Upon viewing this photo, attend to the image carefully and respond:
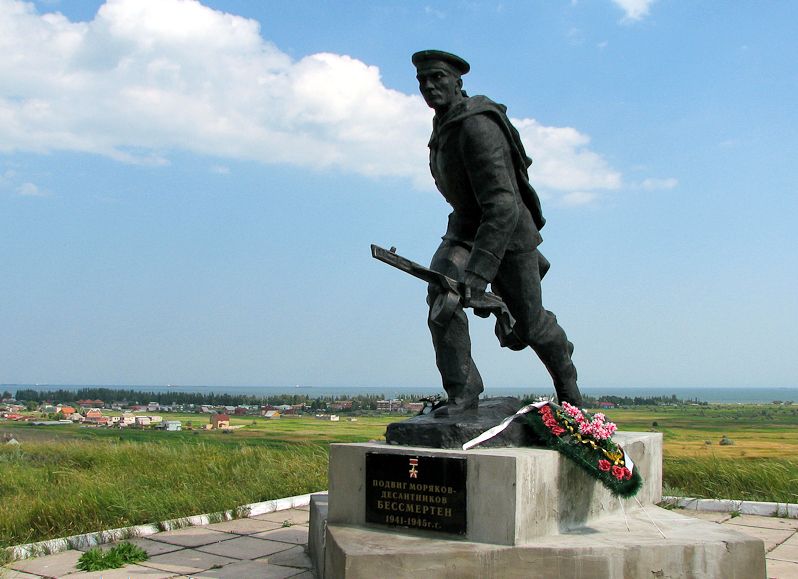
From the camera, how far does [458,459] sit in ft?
12.3

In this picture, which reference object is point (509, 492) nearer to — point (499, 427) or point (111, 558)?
point (499, 427)

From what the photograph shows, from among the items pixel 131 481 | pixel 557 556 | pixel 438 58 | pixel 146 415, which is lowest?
pixel 131 481

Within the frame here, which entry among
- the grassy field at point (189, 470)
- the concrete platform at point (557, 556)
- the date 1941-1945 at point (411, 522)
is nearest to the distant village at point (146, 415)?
the grassy field at point (189, 470)

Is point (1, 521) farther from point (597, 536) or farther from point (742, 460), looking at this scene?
point (742, 460)

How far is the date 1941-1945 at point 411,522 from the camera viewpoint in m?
3.79

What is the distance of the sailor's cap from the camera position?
14.4 ft

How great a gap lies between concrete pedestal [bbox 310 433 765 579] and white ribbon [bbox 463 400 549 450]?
76mm

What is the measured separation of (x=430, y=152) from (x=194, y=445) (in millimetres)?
5433

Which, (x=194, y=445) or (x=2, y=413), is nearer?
(x=194, y=445)

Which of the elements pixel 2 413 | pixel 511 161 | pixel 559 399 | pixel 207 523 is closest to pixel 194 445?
pixel 207 523

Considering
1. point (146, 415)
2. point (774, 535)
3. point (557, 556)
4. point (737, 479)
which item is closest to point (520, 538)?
point (557, 556)

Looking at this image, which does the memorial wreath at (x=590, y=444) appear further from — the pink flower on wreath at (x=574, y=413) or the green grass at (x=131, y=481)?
the green grass at (x=131, y=481)

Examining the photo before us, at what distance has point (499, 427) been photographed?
161 inches

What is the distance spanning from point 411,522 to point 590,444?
1120 mm
